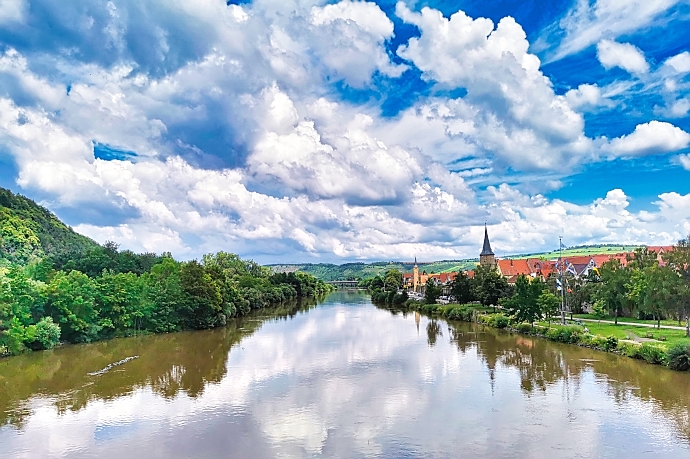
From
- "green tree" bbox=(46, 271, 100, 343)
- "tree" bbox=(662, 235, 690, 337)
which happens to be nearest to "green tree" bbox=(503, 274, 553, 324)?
"tree" bbox=(662, 235, 690, 337)

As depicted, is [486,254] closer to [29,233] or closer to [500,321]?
[500,321]

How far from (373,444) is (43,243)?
77.7m

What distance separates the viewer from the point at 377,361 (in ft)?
112

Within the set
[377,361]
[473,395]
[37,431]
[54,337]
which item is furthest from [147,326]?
[473,395]

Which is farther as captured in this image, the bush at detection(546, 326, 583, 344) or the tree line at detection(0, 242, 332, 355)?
the bush at detection(546, 326, 583, 344)

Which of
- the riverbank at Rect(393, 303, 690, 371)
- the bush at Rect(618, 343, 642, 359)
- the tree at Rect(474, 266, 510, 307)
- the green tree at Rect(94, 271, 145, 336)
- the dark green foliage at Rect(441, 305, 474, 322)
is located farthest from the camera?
the tree at Rect(474, 266, 510, 307)

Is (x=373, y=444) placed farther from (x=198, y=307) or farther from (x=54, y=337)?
(x=198, y=307)

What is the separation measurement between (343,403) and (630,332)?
2615cm

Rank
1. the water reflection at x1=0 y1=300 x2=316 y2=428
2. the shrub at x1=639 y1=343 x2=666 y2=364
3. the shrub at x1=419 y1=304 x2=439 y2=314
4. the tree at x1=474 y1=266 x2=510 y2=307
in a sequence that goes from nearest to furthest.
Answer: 1. the water reflection at x1=0 y1=300 x2=316 y2=428
2. the shrub at x1=639 y1=343 x2=666 y2=364
3. the tree at x1=474 y1=266 x2=510 y2=307
4. the shrub at x1=419 y1=304 x2=439 y2=314

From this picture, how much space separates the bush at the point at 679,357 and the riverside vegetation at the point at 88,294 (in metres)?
38.8

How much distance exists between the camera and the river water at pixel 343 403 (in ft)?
59.1

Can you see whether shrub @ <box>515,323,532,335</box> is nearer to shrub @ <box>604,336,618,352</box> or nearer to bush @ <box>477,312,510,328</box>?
bush @ <box>477,312,510,328</box>

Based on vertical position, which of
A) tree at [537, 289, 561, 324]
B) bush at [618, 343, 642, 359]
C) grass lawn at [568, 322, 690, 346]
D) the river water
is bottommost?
the river water

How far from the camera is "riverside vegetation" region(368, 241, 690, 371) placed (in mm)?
33438
